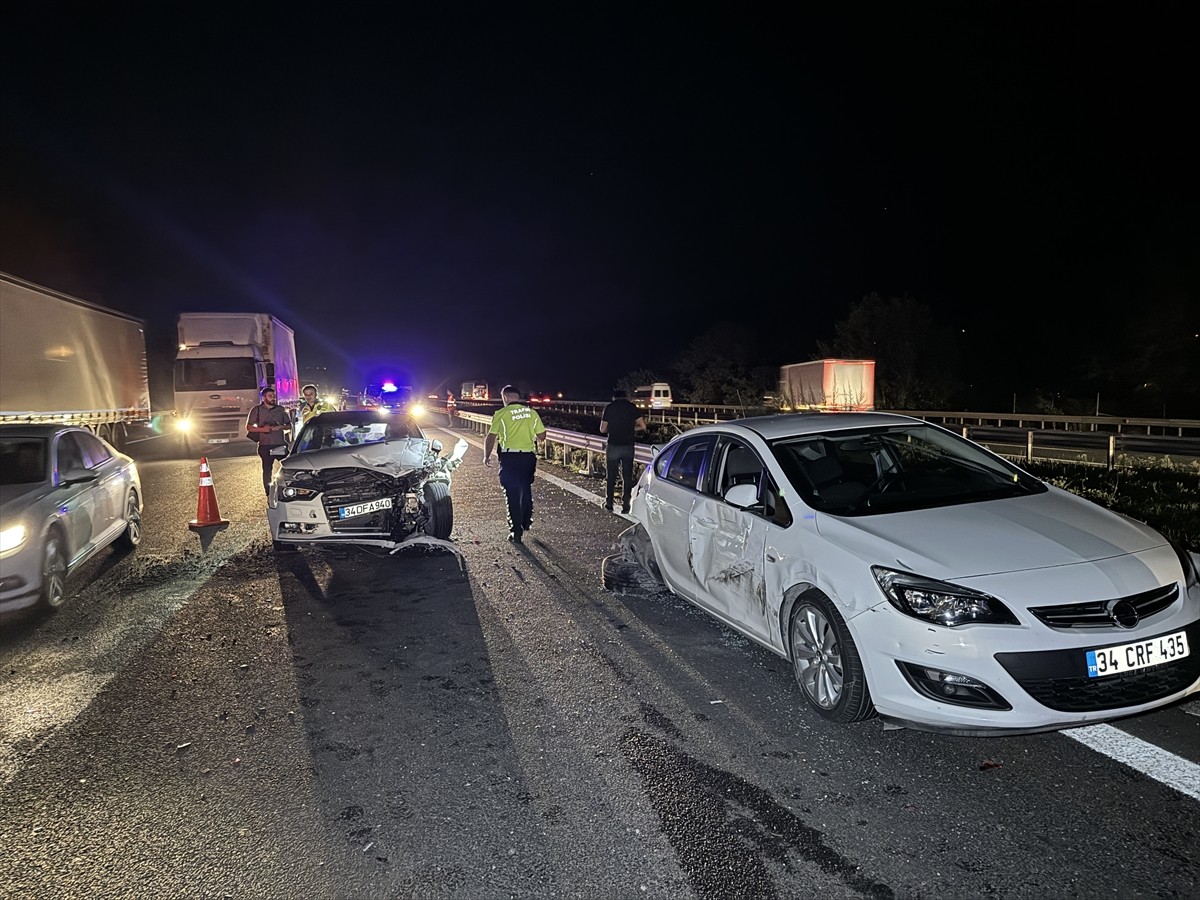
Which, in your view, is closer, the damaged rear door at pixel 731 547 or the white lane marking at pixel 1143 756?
the white lane marking at pixel 1143 756

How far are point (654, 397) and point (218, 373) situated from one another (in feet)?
90.7

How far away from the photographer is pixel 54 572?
6398 mm

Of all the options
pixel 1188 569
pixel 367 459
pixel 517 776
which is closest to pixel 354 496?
pixel 367 459

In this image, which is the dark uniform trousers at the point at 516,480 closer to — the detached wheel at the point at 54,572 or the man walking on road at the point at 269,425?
the detached wheel at the point at 54,572

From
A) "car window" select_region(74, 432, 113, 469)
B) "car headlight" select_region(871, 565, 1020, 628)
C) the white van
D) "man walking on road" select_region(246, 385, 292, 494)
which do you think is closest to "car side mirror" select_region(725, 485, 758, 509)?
"car headlight" select_region(871, 565, 1020, 628)

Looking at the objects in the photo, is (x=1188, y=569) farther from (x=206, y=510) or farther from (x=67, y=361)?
(x=67, y=361)

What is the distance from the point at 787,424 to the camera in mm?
5500

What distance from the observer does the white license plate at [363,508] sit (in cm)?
800

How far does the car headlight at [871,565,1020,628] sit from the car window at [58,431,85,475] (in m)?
7.15

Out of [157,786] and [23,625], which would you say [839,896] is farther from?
[23,625]

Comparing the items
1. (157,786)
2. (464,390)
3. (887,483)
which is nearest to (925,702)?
(887,483)

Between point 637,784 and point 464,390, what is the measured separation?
6803cm

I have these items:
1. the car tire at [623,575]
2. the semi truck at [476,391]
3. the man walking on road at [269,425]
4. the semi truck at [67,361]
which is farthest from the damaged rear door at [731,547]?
the semi truck at [476,391]

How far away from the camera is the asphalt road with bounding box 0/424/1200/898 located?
2.83m
